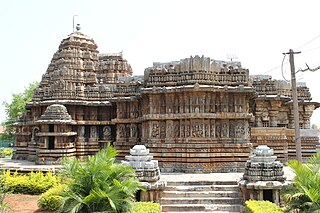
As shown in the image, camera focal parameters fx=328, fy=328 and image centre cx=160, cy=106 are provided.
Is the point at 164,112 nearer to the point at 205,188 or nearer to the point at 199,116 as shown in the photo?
the point at 199,116

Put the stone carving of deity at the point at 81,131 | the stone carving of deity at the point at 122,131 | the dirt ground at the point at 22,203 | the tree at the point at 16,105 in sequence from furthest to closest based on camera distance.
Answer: the tree at the point at 16,105, the stone carving of deity at the point at 81,131, the stone carving of deity at the point at 122,131, the dirt ground at the point at 22,203

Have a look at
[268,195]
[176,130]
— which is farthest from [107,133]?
[268,195]

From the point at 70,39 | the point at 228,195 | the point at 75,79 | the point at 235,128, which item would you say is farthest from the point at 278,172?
the point at 70,39

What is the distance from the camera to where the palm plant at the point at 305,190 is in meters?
7.37

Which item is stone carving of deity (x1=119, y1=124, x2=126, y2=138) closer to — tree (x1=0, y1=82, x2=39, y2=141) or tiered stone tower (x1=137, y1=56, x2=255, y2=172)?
tiered stone tower (x1=137, y1=56, x2=255, y2=172)

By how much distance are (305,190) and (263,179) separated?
12.8ft

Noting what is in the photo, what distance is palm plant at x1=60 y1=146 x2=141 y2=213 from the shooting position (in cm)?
800

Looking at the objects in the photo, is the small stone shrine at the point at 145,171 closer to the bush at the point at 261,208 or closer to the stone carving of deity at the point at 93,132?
the bush at the point at 261,208

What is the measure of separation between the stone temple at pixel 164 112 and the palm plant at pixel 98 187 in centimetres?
768

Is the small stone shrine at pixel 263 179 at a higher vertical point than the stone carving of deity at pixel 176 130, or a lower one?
lower

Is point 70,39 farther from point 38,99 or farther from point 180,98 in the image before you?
point 180,98

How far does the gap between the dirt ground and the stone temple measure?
19.9 ft

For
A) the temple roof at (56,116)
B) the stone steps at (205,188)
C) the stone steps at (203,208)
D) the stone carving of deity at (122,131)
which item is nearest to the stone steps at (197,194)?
the stone steps at (205,188)

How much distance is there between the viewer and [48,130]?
69.1 ft
